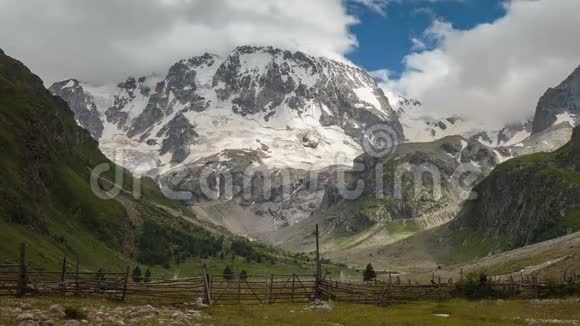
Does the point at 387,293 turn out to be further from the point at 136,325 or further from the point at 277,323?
the point at 136,325

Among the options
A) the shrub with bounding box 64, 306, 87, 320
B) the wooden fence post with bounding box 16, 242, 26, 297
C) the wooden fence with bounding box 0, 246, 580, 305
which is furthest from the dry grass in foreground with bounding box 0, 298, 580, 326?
the wooden fence with bounding box 0, 246, 580, 305

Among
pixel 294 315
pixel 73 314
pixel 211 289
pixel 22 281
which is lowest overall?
pixel 294 315

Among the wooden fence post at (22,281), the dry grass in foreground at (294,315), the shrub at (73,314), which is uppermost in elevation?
the wooden fence post at (22,281)

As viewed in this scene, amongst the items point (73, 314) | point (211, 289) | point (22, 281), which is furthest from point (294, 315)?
point (22, 281)

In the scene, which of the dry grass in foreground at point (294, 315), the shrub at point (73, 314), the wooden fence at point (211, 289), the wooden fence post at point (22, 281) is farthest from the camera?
the wooden fence at point (211, 289)

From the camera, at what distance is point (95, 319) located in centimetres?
3578

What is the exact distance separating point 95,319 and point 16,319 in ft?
14.7

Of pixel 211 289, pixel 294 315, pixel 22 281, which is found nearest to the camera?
pixel 22 281

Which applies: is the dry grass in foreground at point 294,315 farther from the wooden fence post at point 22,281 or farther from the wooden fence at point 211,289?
the wooden fence at point 211,289

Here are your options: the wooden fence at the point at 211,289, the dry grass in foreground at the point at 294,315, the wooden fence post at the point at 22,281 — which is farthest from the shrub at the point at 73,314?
the wooden fence at the point at 211,289

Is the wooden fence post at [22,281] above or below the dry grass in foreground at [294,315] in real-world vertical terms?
above

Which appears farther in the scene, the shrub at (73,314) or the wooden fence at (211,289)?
the wooden fence at (211,289)

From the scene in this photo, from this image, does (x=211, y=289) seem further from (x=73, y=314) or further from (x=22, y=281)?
(x=73, y=314)

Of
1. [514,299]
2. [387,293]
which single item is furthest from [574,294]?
[387,293]
